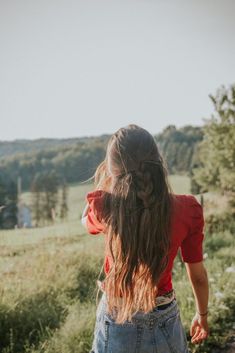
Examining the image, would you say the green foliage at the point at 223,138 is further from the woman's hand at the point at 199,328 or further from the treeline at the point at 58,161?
the treeline at the point at 58,161

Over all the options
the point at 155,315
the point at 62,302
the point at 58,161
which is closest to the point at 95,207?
the point at 155,315

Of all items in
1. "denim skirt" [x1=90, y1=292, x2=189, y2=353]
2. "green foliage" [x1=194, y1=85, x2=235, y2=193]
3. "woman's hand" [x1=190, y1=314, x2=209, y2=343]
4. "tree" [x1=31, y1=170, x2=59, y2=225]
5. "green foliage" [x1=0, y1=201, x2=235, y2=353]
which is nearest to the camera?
"denim skirt" [x1=90, y1=292, x2=189, y2=353]

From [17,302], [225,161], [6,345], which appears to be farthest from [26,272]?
[225,161]

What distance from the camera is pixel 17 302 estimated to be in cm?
475

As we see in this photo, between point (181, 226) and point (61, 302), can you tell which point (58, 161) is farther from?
point (181, 226)

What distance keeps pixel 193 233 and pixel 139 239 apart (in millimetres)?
251

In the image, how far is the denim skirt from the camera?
1796 mm

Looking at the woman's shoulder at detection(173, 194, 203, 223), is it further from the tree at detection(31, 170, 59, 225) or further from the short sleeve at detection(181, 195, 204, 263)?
the tree at detection(31, 170, 59, 225)

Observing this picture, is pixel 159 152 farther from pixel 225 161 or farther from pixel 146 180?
pixel 225 161

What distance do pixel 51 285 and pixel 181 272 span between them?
2.29m

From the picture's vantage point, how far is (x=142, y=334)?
1795mm

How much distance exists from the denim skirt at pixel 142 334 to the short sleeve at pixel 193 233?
10.0 inches

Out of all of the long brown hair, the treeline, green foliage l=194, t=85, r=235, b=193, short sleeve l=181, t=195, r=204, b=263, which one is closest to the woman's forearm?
short sleeve l=181, t=195, r=204, b=263

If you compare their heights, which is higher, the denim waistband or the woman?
the woman
